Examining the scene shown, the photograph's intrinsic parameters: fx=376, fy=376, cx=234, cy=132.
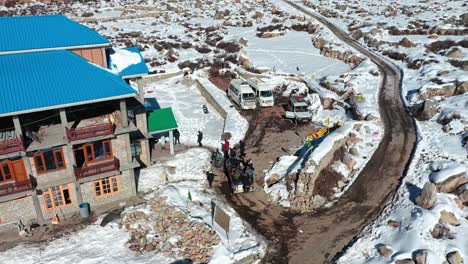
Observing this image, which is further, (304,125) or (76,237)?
(304,125)

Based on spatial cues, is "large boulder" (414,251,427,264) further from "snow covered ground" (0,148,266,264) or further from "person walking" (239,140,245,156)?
"person walking" (239,140,245,156)

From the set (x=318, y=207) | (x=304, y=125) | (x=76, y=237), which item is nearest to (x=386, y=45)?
(x=304, y=125)

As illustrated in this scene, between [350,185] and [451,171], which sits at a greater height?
[451,171]

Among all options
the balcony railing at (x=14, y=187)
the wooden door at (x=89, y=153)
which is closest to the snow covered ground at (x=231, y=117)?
the wooden door at (x=89, y=153)

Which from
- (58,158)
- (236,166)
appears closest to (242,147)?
(236,166)

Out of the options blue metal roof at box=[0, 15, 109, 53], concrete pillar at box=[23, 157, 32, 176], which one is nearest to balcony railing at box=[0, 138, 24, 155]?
concrete pillar at box=[23, 157, 32, 176]

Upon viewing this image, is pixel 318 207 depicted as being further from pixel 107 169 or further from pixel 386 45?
pixel 386 45

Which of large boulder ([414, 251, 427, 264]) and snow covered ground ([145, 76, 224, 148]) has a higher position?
large boulder ([414, 251, 427, 264])
